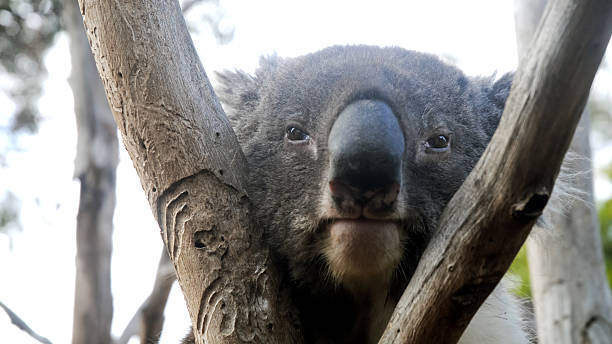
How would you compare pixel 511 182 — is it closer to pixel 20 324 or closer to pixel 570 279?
pixel 20 324

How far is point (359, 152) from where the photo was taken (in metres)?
1.79

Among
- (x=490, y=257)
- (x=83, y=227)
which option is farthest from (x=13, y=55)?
(x=490, y=257)

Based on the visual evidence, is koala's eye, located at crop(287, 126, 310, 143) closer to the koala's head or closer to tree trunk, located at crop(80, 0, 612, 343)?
the koala's head

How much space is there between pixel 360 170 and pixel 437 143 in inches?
27.3

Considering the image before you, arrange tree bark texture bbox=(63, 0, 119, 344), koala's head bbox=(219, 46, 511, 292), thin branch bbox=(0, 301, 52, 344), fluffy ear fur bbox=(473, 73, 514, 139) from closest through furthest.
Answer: koala's head bbox=(219, 46, 511, 292)
fluffy ear fur bbox=(473, 73, 514, 139)
thin branch bbox=(0, 301, 52, 344)
tree bark texture bbox=(63, 0, 119, 344)

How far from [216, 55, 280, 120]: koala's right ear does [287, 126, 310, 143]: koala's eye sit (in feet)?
1.67

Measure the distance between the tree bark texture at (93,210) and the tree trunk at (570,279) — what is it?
135 inches

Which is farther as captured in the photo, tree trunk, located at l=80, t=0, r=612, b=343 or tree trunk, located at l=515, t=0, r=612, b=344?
tree trunk, located at l=515, t=0, r=612, b=344

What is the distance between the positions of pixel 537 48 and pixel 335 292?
133cm

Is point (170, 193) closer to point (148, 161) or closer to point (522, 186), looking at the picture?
point (148, 161)

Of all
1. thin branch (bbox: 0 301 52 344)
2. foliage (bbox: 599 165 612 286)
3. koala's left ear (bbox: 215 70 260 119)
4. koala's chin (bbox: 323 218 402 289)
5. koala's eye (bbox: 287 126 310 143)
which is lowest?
foliage (bbox: 599 165 612 286)

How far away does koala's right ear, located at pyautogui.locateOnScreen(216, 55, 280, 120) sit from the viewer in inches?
118

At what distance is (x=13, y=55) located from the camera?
5.60 m

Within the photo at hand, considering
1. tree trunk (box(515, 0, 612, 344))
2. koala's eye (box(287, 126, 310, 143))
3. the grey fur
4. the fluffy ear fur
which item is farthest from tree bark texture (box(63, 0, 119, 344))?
the fluffy ear fur
